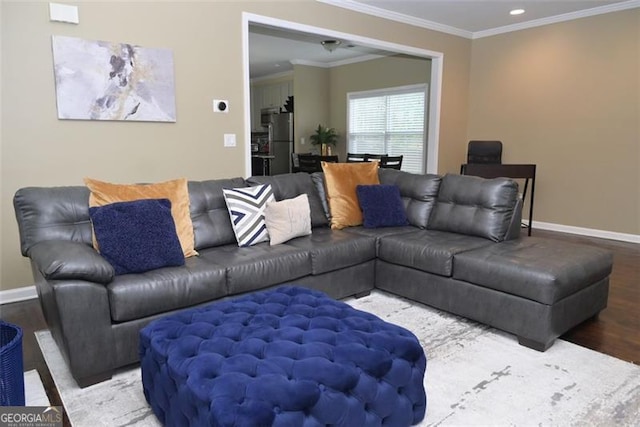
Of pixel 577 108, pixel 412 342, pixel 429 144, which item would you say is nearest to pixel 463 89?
pixel 429 144

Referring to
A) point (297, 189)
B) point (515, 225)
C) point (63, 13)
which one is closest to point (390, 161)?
point (297, 189)

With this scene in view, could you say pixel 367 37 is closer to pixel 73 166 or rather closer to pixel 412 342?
pixel 73 166

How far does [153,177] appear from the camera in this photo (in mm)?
3908

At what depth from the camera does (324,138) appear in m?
8.59

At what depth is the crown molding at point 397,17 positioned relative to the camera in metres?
4.92

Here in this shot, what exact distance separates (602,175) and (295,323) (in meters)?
5.11

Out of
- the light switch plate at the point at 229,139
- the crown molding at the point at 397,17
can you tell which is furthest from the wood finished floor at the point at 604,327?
the crown molding at the point at 397,17

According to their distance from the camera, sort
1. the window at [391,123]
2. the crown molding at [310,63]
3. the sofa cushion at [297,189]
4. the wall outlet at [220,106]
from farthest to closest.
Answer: the crown molding at [310,63], the window at [391,123], the wall outlet at [220,106], the sofa cushion at [297,189]

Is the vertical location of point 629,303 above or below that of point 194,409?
below

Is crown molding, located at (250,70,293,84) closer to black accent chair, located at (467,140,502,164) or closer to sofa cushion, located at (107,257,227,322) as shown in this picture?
black accent chair, located at (467,140,502,164)

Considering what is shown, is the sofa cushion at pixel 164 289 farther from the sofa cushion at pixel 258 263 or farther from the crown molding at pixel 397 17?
the crown molding at pixel 397 17

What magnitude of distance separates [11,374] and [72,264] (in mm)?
519

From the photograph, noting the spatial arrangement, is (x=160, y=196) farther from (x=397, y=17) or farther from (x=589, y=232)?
(x=589, y=232)

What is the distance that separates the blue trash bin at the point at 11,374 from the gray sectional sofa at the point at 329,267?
290mm
